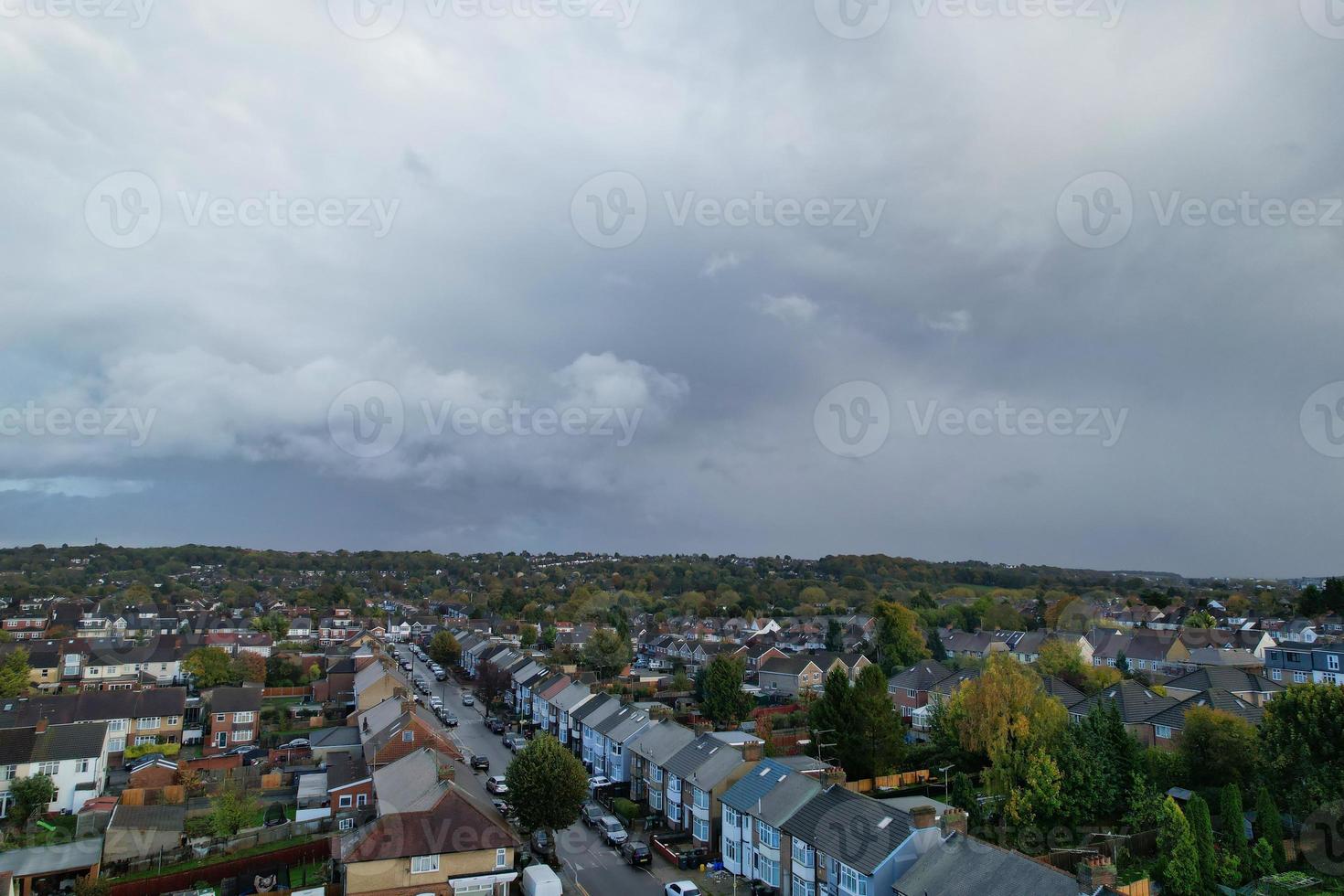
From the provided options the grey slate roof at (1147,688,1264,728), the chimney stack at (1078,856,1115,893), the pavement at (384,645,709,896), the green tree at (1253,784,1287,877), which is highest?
the chimney stack at (1078,856,1115,893)

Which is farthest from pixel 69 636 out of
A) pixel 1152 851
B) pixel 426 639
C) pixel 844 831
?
pixel 1152 851

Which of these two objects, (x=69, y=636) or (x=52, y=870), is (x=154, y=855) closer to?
(x=52, y=870)

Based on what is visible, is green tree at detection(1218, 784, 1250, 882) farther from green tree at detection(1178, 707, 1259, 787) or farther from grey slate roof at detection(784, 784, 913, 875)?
grey slate roof at detection(784, 784, 913, 875)

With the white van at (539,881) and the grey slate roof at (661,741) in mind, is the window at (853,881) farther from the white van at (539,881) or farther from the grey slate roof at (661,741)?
the grey slate roof at (661,741)

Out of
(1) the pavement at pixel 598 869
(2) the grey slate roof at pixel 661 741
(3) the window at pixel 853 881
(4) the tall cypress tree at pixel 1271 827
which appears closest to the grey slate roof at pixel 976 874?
(3) the window at pixel 853 881

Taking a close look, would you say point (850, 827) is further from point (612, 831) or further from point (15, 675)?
point (15, 675)

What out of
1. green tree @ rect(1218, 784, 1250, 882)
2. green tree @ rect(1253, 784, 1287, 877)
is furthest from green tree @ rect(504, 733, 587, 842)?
green tree @ rect(1253, 784, 1287, 877)

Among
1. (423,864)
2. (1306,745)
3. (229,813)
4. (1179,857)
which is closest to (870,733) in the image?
(1179,857)
